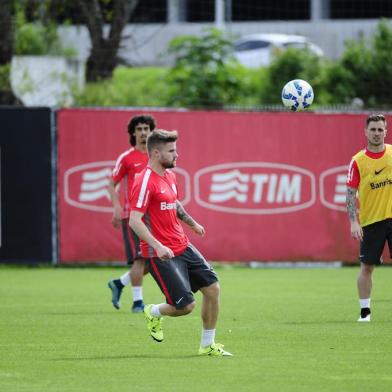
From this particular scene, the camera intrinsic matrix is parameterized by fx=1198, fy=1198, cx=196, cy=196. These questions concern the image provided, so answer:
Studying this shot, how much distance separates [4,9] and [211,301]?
61.0 feet

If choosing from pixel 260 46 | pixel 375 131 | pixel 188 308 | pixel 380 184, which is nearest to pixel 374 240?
pixel 380 184

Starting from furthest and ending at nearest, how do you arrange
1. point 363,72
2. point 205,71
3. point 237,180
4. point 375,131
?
1. point 363,72
2. point 205,71
3. point 237,180
4. point 375,131

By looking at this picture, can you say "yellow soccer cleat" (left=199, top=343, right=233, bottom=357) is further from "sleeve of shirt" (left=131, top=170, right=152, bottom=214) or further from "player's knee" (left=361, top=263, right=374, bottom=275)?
"player's knee" (left=361, top=263, right=374, bottom=275)

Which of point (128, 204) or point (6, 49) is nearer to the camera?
point (128, 204)

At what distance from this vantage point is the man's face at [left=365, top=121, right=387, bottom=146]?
13102 millimetres

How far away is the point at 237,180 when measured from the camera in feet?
72.6

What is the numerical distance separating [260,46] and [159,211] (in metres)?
32.9

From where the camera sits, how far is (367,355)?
34.5 ft

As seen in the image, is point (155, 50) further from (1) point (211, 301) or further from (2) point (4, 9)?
(1) point (211, 301)

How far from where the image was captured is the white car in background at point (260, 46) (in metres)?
41.5

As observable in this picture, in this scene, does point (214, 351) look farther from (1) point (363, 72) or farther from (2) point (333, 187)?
(1) point (363, 72)

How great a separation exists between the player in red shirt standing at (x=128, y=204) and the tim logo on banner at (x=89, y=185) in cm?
645

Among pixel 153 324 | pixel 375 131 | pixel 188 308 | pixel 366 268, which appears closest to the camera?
pixel 188 308

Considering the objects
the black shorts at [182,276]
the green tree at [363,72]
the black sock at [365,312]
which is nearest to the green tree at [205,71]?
the green tree at [363,72]
